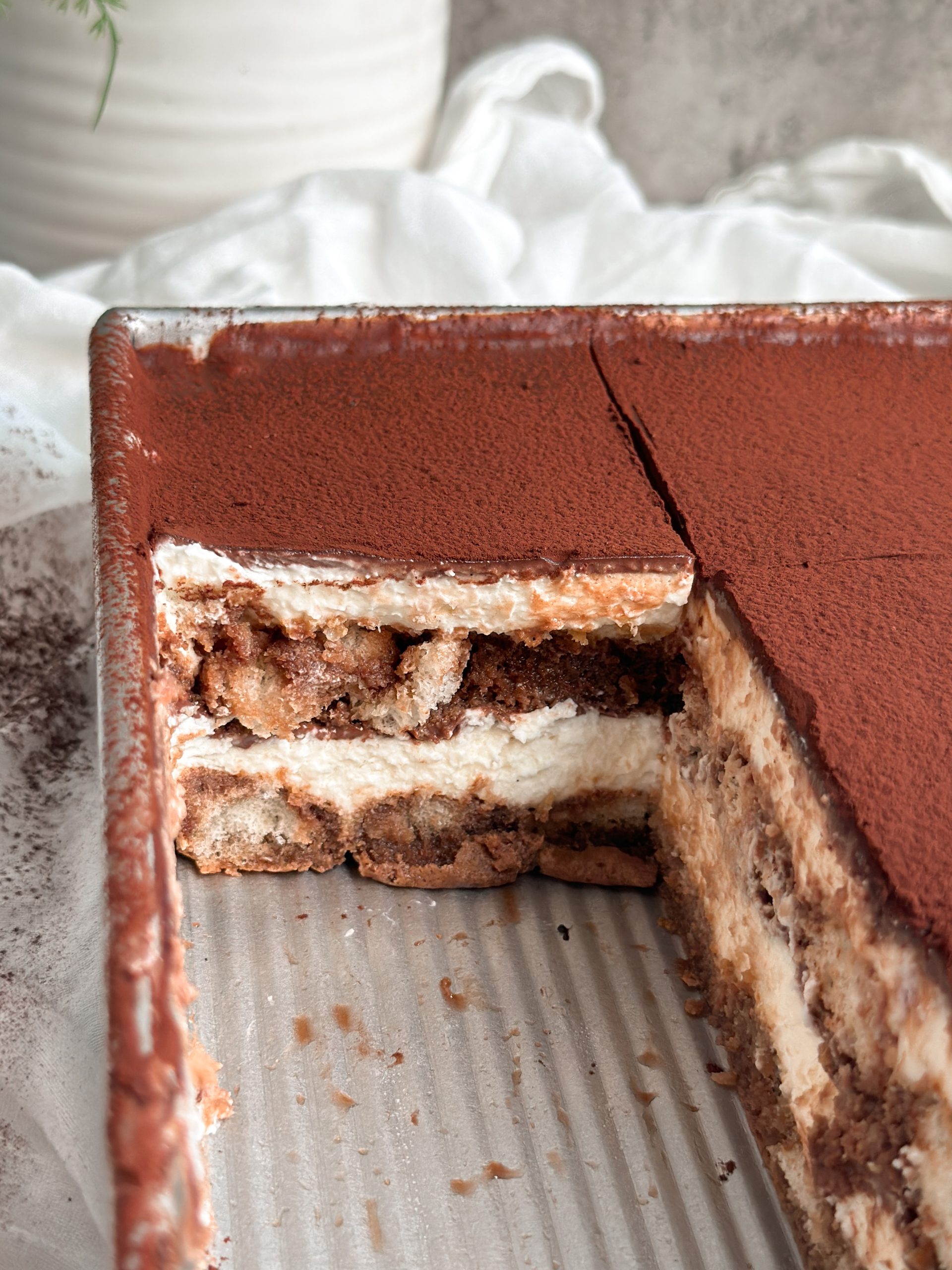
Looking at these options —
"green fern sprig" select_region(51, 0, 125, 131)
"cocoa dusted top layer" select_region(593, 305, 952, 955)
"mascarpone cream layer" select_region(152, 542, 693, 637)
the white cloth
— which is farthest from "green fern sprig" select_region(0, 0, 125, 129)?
"mascarpone cream layer" select_region(152, 542, 693, 637)

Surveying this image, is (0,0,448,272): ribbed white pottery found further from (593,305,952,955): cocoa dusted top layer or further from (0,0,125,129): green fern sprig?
(593,305,952,955): cocoa dusted top layer

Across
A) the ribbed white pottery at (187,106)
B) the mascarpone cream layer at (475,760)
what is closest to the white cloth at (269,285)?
the ribbed white pottery at (187,106)

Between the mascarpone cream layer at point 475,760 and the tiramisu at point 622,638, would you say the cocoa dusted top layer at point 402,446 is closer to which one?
the tiramisu at point 622,638

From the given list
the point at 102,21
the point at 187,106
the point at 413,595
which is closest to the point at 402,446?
the point at 413,595

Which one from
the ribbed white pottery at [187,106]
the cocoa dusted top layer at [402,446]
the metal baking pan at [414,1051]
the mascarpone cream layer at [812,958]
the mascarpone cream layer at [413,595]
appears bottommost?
the metal baking pan at [414,1051]

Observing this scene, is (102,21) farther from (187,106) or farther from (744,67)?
(744,67)

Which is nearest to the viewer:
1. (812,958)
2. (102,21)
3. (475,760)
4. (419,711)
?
(812,958)
